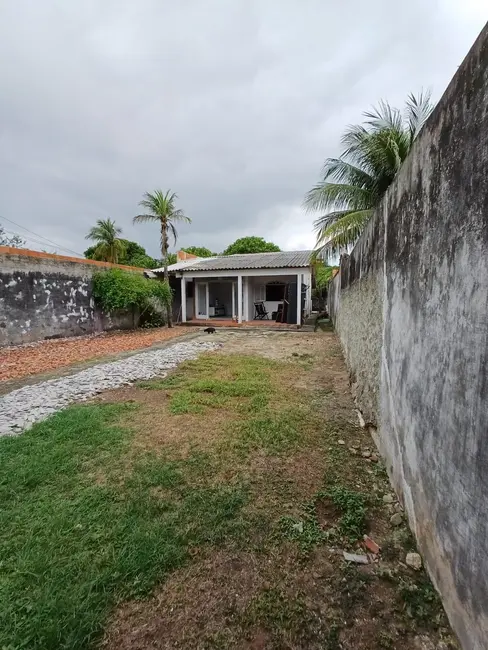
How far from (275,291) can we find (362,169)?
8.16 m

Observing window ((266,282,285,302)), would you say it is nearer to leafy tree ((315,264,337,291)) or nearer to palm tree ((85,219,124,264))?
leafy tree ((315,264,337,291))

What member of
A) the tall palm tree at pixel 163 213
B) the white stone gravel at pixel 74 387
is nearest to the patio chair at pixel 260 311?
the tall palm tree at pixel 163 213

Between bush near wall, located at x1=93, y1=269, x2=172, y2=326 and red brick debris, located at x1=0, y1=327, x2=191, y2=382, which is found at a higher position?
bush near wall, located at x1=93, y1=269, x2=172, y2=326

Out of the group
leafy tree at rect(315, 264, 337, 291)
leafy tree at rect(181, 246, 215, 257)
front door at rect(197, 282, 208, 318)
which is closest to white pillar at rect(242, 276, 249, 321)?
front door at rect(197, 282, 208, 318)

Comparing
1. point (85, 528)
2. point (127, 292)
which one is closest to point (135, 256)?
point (127, 292)

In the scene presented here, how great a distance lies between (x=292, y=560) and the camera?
1729 millimetres

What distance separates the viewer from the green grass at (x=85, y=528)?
1.40 meters

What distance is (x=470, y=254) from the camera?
116 centimetres

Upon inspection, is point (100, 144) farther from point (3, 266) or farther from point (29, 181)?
point (29, 181)

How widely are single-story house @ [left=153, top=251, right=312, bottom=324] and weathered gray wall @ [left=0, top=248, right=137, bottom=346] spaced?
16.5ft

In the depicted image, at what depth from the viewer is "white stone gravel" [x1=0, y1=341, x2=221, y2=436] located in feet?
12.3

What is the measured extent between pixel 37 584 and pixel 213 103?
1131 cm

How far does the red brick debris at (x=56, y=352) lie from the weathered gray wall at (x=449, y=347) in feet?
21.9

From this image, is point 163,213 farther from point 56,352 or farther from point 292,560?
point 292,560
